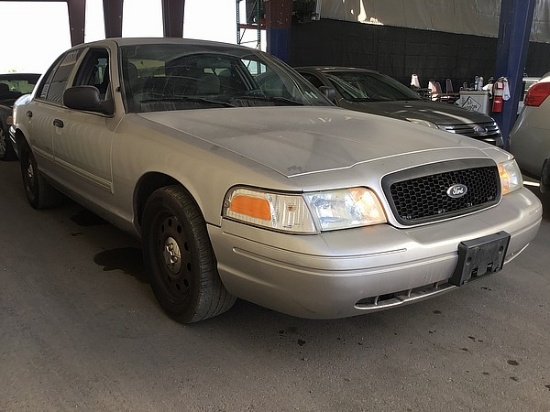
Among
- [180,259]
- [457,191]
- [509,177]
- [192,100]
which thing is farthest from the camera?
[192,100]

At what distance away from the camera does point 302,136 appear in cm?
256

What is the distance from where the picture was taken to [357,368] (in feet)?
7.68

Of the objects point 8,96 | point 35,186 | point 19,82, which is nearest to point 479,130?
point 35,186

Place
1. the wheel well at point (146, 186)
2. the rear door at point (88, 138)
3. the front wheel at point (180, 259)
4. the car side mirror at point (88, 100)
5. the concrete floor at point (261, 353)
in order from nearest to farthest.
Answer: the concrete floor at point (261, 353)
the front wheel at point (180, 259)
the wheel well at point (146, 186)
the car side mirror at point (88, 100)
the rear door at point (88, 138)

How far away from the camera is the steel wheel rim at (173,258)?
2551mm

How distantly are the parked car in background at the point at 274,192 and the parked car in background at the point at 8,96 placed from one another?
4519 millimetres

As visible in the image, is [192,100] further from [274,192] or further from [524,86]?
[524,86]

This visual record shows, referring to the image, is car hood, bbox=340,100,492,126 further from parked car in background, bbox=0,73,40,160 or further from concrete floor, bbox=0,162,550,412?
parked car in background, bbox=0,73,40,160

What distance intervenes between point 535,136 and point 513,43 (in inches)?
179

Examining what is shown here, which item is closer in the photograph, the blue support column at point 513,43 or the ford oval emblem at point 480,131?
the ford oval emblem at point 480,131

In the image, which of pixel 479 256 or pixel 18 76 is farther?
pixel 18 76

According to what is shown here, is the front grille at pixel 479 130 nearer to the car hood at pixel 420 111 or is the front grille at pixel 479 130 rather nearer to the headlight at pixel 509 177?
the car hood at pixel 420 111

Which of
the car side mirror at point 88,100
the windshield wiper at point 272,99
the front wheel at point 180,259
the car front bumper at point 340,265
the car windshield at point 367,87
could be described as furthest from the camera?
the car windshield at point 367,87

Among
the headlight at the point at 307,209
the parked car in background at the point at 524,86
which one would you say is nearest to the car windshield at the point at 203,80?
the headlight at the point at 307,209
